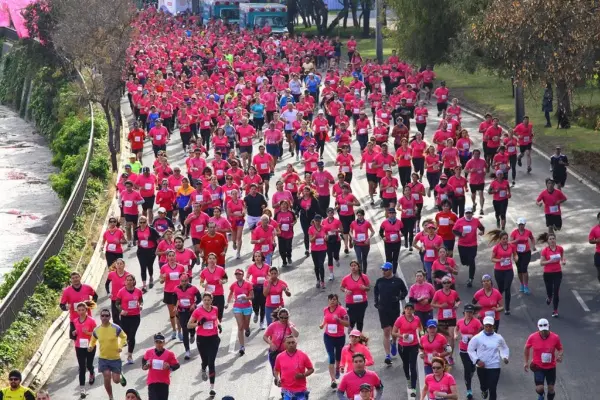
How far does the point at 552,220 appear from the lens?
80.1 ft

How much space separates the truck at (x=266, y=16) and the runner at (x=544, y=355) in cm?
6096

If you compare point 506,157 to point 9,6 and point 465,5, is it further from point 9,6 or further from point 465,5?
point 9,6

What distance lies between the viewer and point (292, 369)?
1507cm

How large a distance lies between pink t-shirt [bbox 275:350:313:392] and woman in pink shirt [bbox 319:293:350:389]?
1.84 meters

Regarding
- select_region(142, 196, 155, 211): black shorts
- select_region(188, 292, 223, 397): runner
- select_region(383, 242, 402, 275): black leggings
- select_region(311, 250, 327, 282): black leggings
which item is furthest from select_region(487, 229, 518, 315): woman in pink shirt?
select_region(142, 196, 155, 211): black shorts


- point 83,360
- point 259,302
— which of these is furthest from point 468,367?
point 83,360

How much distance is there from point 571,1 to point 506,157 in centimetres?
449

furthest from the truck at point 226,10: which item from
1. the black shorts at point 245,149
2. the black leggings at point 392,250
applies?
the black leggings at point 392,250

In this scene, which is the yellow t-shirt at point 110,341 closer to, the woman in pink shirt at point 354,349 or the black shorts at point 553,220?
the woman in pink shirt at point 354,349

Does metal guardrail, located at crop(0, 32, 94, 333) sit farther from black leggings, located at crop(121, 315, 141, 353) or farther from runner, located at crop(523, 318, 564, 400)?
runner, located at crop(523, 318, 564, 400)

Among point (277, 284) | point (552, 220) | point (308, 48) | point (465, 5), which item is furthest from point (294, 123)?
point (308, 48)

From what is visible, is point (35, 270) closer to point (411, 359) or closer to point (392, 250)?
point (392, 250)

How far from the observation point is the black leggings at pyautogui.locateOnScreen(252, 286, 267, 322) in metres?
19.7

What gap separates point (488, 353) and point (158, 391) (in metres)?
4.03
